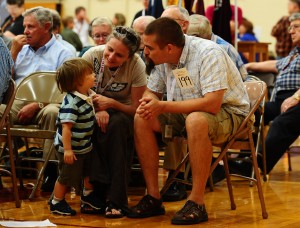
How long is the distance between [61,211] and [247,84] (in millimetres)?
1351

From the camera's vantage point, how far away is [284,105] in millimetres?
5812

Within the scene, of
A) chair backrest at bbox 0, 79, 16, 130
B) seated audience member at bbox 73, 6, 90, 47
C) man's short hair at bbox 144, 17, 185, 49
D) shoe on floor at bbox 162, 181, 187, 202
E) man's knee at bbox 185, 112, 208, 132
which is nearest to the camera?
man's knee at bbox 185, 112, 208, 132

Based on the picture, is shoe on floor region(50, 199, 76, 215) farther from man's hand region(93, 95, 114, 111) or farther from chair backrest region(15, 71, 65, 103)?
chair backrest region(15, 71, 65, 103)

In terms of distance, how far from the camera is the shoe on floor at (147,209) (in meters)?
3.96

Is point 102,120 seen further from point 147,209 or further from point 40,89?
point 40,89

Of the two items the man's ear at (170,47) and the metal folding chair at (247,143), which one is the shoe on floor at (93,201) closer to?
the metal folding chair at (247,143)

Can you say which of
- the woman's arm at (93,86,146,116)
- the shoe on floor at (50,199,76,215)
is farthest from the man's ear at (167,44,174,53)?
the shoe on floor at (50,199,76,215)

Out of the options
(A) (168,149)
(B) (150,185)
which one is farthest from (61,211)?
(A) (168,149)

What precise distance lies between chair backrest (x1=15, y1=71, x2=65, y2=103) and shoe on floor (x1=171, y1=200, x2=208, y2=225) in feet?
4.94

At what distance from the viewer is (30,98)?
4.96 meters

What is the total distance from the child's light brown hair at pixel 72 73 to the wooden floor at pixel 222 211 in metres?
0.70

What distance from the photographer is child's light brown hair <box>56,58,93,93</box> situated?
13.1 ft

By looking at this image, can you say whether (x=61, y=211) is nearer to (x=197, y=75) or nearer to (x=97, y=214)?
(x=97, y=214)

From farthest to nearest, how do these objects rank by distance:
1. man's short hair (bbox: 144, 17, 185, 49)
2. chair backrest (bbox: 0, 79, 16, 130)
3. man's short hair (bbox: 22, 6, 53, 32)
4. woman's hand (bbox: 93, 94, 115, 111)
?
man's short hair (bbox: 22, 6, 53, 32)
woman's hand (bbox: 93, 94, 115, 111)
chair backrest (bbox: 0, 79, 16, 130)
man's short hair (bbox: 144, 17, 185, 49)
